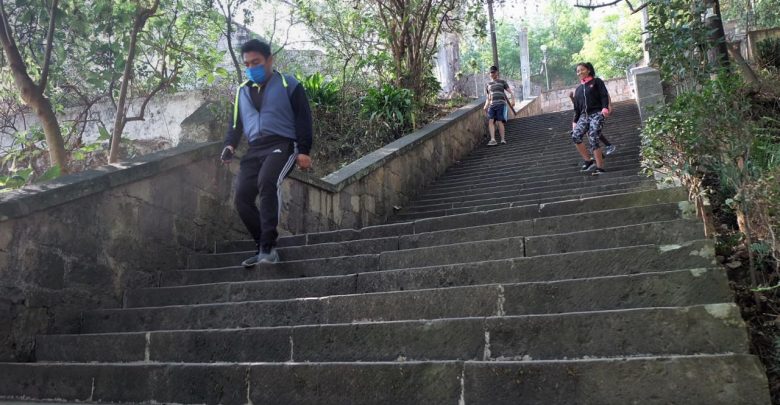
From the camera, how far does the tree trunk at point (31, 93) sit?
5820mm

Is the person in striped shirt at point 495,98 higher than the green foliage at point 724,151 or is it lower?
higher

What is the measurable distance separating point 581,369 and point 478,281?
1221 millimetres

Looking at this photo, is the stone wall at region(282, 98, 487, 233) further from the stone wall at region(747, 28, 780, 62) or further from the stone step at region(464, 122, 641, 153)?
the stone wall at region(747, 28, 780, 62)

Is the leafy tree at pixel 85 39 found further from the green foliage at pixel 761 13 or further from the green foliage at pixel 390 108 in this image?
the green foliage at pixel 761 13

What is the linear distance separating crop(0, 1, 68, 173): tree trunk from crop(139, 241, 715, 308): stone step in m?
2.43

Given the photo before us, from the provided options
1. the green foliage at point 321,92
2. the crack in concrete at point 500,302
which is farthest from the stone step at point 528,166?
the crack in concrete at point 500,302

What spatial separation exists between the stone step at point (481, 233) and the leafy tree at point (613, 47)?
2850 cm

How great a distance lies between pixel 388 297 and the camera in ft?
10.8

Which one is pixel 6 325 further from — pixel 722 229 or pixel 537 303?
pixel 722 229

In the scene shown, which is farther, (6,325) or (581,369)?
(6,325)

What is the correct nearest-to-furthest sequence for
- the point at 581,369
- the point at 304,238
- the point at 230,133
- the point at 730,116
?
the point at 581,369
the point at 730,116
the point at 230,133
the point at 304,238

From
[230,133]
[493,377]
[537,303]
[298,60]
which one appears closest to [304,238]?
[230,133]

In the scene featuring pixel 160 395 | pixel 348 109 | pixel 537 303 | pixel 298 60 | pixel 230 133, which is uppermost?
pixel 298 60

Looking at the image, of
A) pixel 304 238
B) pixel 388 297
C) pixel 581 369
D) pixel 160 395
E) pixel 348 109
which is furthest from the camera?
pixel 348 109
